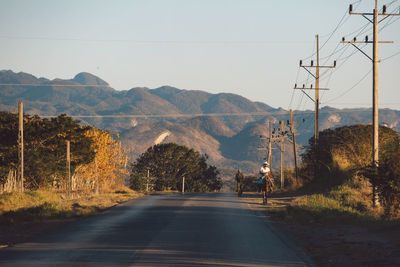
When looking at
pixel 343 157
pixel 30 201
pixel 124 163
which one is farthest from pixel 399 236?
pixel 124 163

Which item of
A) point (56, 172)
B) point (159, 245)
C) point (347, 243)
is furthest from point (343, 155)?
point (159, 245)

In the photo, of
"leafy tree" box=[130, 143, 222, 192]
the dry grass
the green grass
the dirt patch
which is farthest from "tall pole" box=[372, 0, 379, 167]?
"leafy tree" box=[130, 143, 222, 192]

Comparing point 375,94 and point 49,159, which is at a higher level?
point 375,94

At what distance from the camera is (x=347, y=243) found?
1496 cm

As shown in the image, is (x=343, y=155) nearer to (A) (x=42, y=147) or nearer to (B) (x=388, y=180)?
(B) (x=388, y=180)

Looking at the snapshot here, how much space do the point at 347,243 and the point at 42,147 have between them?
35.2 m

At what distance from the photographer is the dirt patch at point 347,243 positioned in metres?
12.4

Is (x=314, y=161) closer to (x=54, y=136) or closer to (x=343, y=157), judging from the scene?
(x=343, y=157)

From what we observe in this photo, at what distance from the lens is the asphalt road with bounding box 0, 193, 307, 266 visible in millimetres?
11922

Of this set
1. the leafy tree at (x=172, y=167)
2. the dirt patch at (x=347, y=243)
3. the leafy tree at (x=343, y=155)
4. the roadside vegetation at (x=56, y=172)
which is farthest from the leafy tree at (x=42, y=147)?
the leafy tree at (x=172, y=167)

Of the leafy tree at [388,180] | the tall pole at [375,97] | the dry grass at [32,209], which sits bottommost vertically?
the dry grass at [32,209]

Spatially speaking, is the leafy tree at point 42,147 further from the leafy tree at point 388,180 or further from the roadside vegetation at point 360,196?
the leafy tree at point 388,180

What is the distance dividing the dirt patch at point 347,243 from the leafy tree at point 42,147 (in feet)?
85.3

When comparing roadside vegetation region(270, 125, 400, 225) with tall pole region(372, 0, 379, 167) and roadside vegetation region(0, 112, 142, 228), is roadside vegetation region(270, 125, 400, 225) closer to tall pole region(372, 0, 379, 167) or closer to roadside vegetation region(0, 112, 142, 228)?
tall pole region(372, 0, 379, 167)
